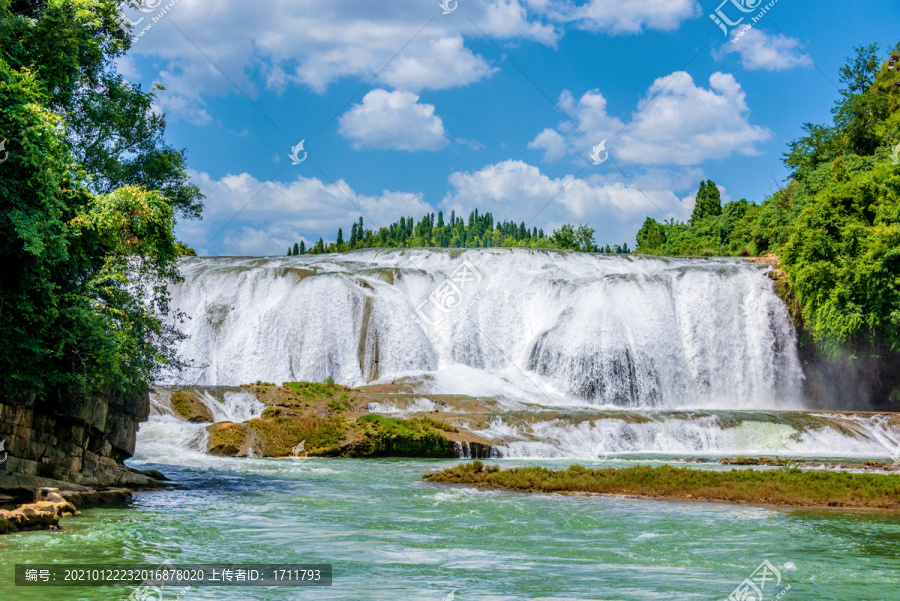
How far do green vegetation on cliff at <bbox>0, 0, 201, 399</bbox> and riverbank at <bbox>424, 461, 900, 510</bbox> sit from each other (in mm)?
7378

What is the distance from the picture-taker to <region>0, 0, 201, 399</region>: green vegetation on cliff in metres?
11.0

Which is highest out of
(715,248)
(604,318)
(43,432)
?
(715,248)

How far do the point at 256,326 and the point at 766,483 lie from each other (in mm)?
27008

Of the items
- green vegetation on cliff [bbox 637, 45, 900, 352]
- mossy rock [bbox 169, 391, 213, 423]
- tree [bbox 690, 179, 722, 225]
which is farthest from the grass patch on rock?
tree [bbox 690, 179, 722, 225]

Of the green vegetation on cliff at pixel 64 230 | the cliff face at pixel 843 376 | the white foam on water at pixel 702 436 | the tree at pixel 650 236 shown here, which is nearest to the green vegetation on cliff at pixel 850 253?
the cliff face at pixel 843 376

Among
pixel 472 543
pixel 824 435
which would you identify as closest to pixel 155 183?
pixel 472 543

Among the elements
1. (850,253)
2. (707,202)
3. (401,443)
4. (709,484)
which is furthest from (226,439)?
(707,202)

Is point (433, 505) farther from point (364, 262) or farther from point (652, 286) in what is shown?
point (364, 262)

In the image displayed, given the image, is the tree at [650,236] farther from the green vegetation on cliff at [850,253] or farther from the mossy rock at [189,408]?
the mossy rock at [189,408]

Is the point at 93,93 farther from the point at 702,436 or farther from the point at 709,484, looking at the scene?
the point at 702,436

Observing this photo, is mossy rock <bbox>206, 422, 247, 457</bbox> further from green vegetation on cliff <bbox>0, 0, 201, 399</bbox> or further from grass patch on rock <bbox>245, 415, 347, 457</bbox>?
green vegetation on cliff <bbox>0, 0, 201, 399</bbox>

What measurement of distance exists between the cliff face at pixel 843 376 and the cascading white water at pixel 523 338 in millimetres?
621

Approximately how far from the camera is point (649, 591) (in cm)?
770

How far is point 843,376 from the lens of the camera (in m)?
36.5
